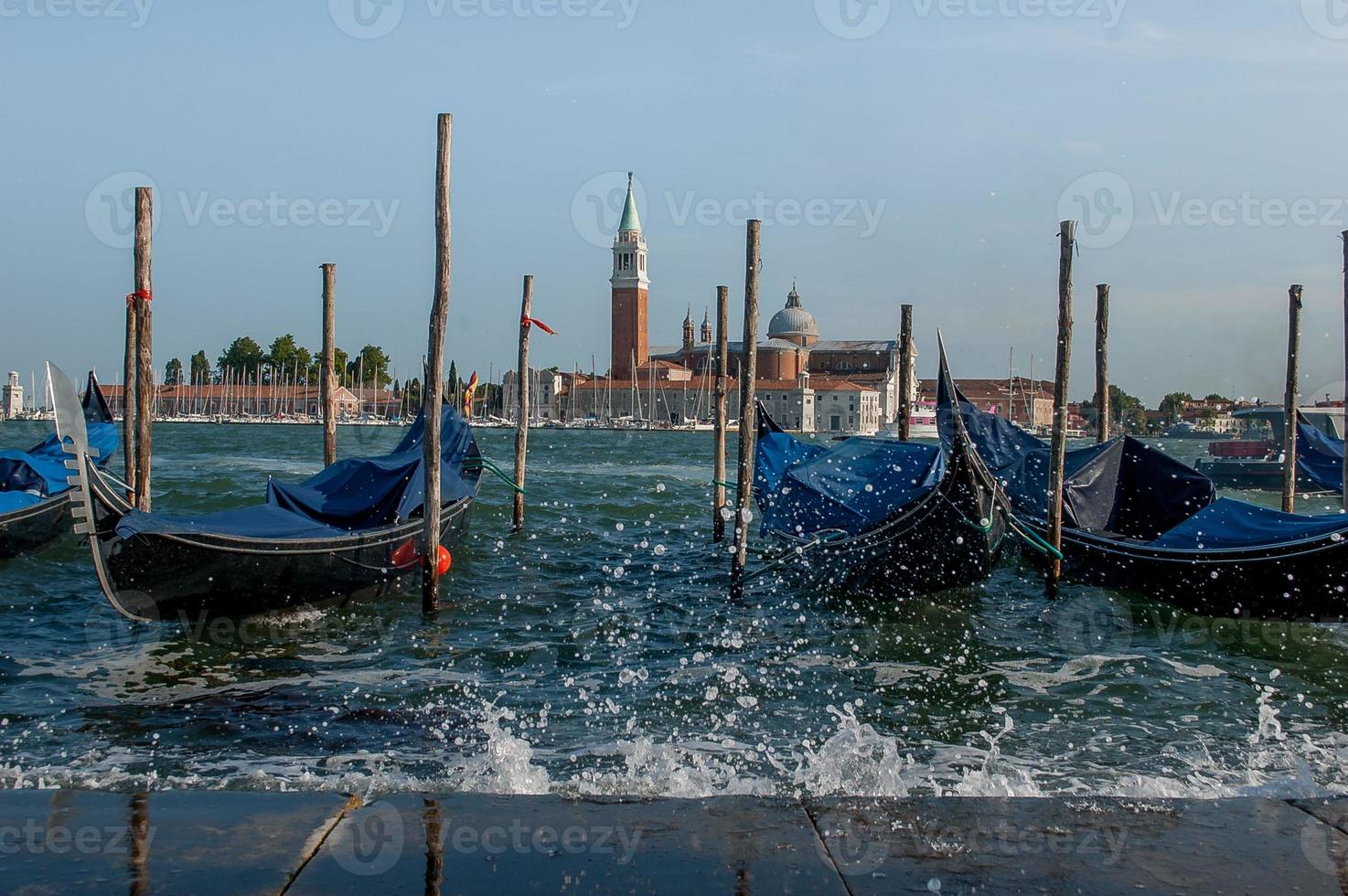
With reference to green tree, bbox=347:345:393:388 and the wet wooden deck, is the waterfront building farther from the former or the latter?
the wet wooden deck

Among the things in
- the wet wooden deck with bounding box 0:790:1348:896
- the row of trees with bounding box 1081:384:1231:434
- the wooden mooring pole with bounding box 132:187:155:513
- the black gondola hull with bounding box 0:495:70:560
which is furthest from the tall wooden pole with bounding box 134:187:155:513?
the row of trees with bounding box 1081:384:1231:434

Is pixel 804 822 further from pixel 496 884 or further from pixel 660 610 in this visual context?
pixel 660 610

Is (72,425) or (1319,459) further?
(1319,459)

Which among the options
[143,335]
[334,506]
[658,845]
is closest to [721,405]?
[334,506]

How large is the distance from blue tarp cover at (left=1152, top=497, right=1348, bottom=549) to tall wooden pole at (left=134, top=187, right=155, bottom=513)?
26.8 feet

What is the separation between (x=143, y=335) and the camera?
351 inches

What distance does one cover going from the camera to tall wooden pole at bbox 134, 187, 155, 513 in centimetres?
885

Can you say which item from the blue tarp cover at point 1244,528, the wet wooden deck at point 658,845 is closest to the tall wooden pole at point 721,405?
the blue tarp cover at point 1244,528

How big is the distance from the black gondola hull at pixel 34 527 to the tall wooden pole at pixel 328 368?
2.78m

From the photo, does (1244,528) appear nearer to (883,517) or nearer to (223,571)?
(883,517)

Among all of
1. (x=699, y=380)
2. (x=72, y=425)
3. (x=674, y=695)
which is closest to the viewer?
(x=72, y=425)

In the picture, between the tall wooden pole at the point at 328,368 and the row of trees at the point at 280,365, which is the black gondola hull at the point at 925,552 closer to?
the tall wooden pole at the point at 328,368

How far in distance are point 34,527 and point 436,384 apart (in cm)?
584

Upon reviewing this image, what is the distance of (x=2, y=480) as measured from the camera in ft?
40.4
